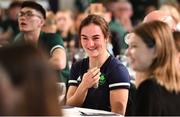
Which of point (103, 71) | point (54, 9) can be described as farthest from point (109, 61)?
point (54, 9)

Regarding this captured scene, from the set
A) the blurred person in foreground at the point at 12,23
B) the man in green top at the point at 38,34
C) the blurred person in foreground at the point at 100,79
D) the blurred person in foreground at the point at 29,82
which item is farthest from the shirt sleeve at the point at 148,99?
the blurred person in foreground at the point at 12,23

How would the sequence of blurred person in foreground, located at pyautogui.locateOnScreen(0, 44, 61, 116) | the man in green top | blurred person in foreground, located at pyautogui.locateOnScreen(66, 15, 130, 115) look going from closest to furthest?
1. blurred person in foreground, located at pyautogui.locateOnScreen(0, 44, 61, 116)
2. blurred person in foreground, located at pyautogui.locateOnScreen(66, 15, 130, 115)
3. the man in green top

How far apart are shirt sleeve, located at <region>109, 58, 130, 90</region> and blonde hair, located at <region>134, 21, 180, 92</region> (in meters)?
1.16

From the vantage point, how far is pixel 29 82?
1.44 m

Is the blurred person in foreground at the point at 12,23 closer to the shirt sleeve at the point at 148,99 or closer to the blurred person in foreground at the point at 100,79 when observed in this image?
the blurred person in foreground at the point at 100,79

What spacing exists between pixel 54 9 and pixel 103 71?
905cm

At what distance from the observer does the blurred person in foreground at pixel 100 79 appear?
3.85m

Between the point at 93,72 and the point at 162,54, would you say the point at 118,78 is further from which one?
the point at 162,54

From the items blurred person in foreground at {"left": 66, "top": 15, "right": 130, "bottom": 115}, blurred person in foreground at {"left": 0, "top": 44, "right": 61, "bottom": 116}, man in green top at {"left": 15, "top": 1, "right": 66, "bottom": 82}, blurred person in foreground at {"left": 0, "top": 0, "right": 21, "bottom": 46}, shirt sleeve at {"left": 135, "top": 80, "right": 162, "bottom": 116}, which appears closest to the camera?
blurred person in foreground at {"left": 0, "top": 44, "right": 61, "bottom": 116}

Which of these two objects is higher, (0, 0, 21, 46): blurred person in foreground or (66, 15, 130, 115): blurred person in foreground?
(0, 0, 21, 46): blurred person in foreground

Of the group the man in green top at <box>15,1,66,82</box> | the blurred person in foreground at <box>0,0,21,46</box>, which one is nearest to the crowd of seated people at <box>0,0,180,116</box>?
the man in green top at <box>15,1,66,82</box>

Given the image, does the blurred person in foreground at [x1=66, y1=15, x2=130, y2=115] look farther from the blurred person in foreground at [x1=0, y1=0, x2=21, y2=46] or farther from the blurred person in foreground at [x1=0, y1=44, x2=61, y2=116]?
the blurred person in foreground at [x1=0, y1=0, x2=21, y2=46]

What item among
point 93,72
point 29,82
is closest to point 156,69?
point 93,72

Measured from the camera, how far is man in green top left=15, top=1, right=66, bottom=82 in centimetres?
509
